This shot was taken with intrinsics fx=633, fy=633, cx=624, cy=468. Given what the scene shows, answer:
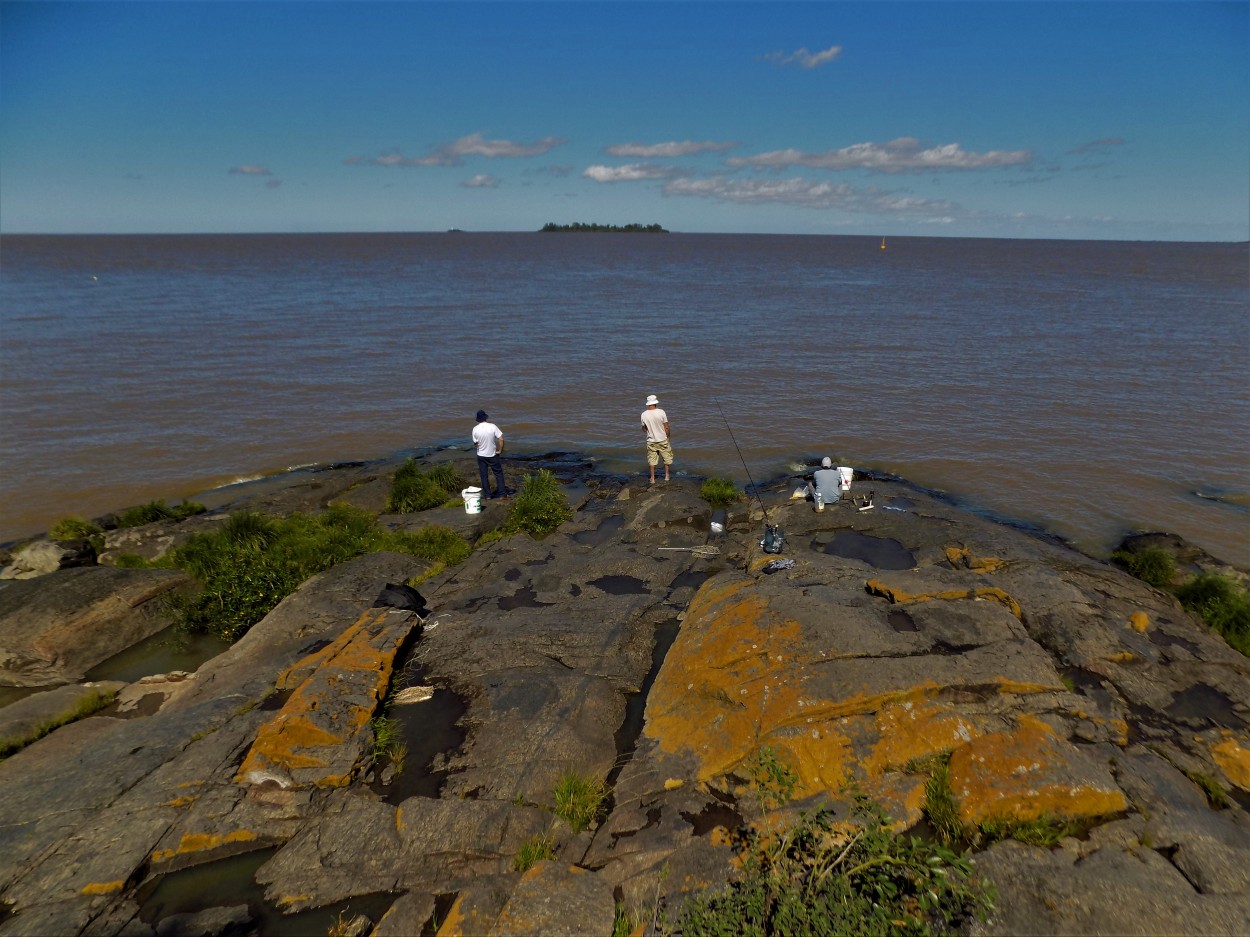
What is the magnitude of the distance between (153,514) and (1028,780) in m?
17.7

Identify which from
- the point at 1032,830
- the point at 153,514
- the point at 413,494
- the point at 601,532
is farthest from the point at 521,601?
the point at 153,514

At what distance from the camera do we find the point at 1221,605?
10227mm

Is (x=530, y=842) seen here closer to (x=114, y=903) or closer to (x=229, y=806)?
(x=229, y=806)

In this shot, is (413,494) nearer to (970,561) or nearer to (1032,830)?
→ (970,561)

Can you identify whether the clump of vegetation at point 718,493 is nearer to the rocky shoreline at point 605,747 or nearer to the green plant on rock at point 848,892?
the rocky shoreline at point 605,747

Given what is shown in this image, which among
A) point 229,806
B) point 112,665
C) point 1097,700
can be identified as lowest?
point 112,665

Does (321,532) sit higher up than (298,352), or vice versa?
(298,352)

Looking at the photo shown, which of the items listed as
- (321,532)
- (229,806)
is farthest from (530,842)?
(321,532)

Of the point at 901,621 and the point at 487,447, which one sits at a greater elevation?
the point at 487,447

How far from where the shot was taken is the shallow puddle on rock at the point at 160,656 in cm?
939

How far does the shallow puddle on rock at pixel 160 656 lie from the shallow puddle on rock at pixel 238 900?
4810 mm

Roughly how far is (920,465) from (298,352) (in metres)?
30.4

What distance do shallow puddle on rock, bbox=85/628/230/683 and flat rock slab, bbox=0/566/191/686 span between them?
152 millimetres

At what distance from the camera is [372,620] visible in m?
8.80
